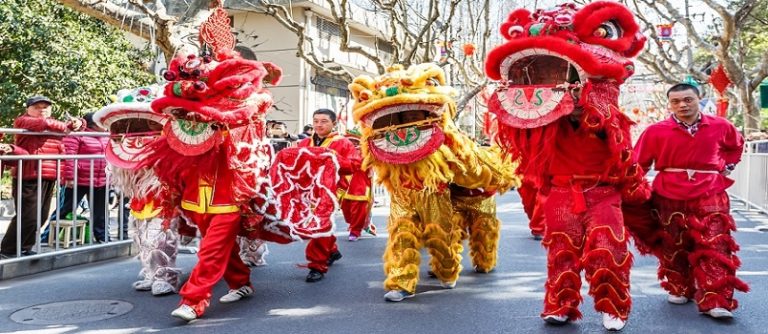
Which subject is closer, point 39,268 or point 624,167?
point 624,167

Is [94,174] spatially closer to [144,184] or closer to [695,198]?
[144,184]

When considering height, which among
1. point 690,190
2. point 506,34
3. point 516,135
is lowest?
point 690,190

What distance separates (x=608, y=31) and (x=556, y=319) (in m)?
1.71

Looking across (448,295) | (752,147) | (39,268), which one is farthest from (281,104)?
(448,295)

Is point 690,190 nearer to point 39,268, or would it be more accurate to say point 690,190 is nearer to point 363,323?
point 363,323

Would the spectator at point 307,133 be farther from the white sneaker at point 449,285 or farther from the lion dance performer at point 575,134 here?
the lion dance performer at point 575,134

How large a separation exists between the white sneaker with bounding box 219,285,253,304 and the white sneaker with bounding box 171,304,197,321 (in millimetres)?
601

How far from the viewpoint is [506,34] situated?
3.98 metres

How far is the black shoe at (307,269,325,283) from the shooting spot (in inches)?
221

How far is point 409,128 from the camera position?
4793 mm


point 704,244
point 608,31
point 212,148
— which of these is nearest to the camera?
point 608,31

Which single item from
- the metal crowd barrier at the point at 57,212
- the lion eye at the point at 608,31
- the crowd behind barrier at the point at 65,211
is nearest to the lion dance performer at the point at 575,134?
the lion eye at the point at 608,31

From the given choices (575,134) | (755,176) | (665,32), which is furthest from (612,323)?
(665,32)

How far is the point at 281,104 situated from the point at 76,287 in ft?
45.8
